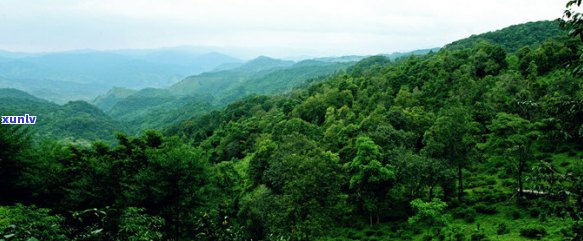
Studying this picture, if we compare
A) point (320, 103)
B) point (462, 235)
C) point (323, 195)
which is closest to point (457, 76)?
point (320, 103)

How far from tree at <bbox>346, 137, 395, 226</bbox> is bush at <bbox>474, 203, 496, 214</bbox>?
7289 millimetres

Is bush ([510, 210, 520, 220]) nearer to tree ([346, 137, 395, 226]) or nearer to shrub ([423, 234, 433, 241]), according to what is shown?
shrub ([423, 234, 433, 241])

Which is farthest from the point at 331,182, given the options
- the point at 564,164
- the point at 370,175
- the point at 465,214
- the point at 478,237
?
the point at 564,164

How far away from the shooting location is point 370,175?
30.3m

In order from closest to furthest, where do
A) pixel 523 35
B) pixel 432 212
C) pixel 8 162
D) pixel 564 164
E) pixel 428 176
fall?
pixel 8 162
pixel 432 212
pixel 428 176
pixel 564 164
pixel 523 35

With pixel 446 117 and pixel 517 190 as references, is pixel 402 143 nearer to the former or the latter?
pixel 446 117

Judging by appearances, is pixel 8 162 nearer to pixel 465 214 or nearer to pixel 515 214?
pixel 465 214

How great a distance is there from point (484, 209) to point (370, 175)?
9484mm

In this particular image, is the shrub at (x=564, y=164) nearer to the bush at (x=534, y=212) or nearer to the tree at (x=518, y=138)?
the tree at (x=518, y=138)

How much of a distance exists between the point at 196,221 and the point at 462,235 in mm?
18008

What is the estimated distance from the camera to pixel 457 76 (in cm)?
6316

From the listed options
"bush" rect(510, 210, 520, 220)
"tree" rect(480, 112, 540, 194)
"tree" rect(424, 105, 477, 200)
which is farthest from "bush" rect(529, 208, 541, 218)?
"tree" rect(424, 105, 477, 200)

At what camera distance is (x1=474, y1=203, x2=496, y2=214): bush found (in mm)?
29906

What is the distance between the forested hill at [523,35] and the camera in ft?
387
